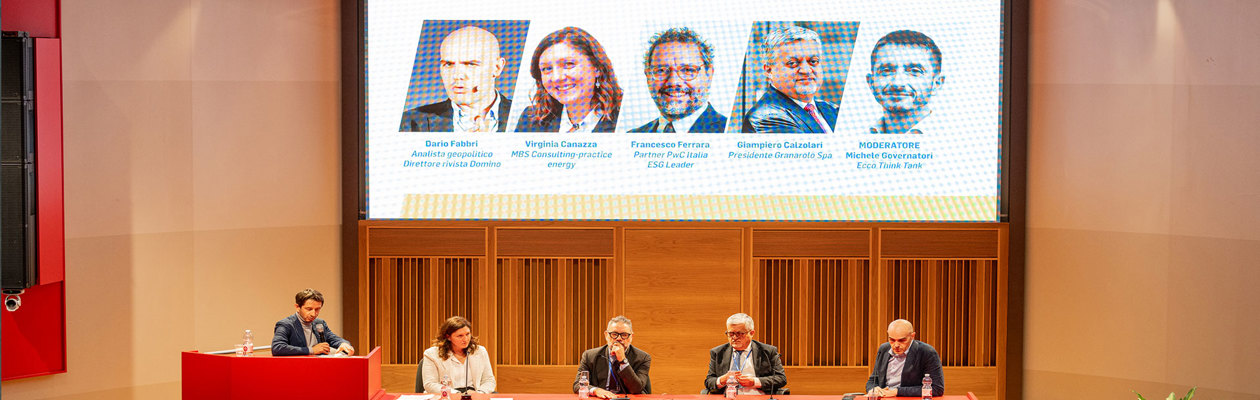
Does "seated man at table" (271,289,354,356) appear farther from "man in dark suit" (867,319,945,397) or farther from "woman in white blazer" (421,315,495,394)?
"man in dark suit" (867,319,945,397)

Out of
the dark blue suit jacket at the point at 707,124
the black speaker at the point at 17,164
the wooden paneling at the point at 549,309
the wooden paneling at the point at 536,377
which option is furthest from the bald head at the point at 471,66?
the black speaker at the point at 17,164

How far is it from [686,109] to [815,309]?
66.2 inches

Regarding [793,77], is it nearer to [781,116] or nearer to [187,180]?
[781,116]

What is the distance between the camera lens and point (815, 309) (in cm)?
672

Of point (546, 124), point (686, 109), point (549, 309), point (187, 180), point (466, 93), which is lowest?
point (549, 309)

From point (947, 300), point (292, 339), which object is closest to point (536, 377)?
point (292, 339)

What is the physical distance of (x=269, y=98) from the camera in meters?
6.22

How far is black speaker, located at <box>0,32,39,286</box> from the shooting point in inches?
196

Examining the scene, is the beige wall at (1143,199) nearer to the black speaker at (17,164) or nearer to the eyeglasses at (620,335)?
the eyeglasses at (620,335)

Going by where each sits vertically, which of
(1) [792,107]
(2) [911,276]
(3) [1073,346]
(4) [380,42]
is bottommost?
(3) [1073,346]

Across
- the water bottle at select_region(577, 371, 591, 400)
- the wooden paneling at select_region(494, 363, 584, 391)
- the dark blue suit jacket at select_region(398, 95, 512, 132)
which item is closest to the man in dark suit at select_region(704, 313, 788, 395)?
the water bottle at select_region(577, 371, 591, 400)

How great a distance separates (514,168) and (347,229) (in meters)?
1.26

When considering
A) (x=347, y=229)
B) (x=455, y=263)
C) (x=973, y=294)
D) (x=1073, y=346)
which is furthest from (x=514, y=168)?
(x=1073, y=346)

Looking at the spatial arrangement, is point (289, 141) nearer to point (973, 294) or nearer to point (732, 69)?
point (732, 69)
